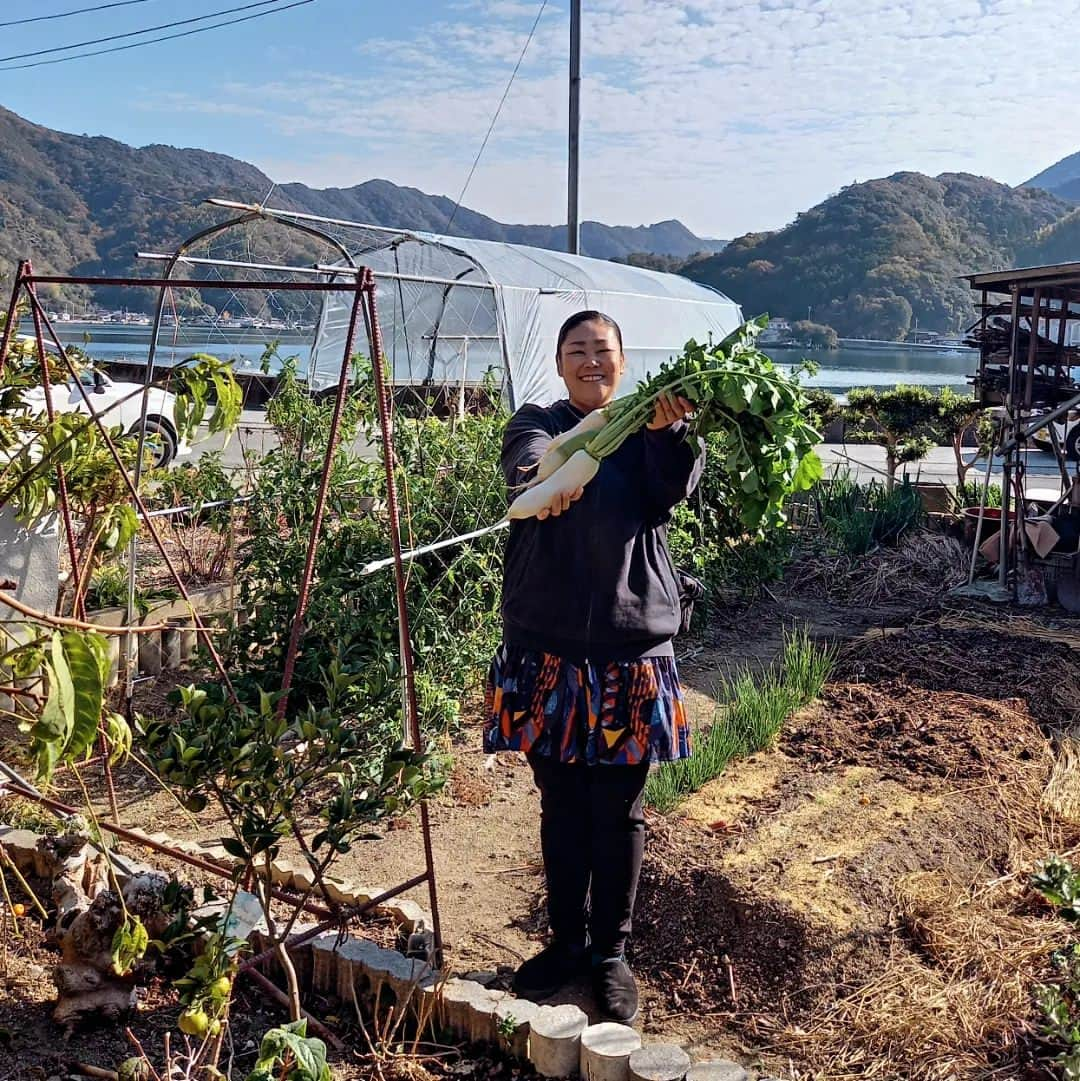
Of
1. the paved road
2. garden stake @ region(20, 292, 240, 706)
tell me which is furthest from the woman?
the paved road

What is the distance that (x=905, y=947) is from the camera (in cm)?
262

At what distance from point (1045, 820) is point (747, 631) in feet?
9.12

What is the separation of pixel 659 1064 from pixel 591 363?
1.49 meters

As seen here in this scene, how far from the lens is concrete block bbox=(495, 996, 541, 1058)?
2254 millimetres

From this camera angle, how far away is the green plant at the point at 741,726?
3.37 metres

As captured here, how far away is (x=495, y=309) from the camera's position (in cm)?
876

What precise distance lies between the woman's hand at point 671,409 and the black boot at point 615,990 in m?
1.25

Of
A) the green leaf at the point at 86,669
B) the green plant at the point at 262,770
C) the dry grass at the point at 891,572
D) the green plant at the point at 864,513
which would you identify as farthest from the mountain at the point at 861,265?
the green leaf at the point at 86,669

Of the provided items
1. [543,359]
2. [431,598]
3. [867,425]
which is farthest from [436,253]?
[431,598]

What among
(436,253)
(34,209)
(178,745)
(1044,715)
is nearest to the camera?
(178,745)

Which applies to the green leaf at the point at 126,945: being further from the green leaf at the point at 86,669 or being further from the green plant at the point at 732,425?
the green plant at the point at 732,425

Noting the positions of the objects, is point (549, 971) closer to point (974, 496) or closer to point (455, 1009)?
point (455, 1009)

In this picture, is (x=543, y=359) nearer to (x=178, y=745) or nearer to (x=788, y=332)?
(x=178, y=745)

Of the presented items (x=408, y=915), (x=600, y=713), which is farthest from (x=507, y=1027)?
(x=600, y=713)
